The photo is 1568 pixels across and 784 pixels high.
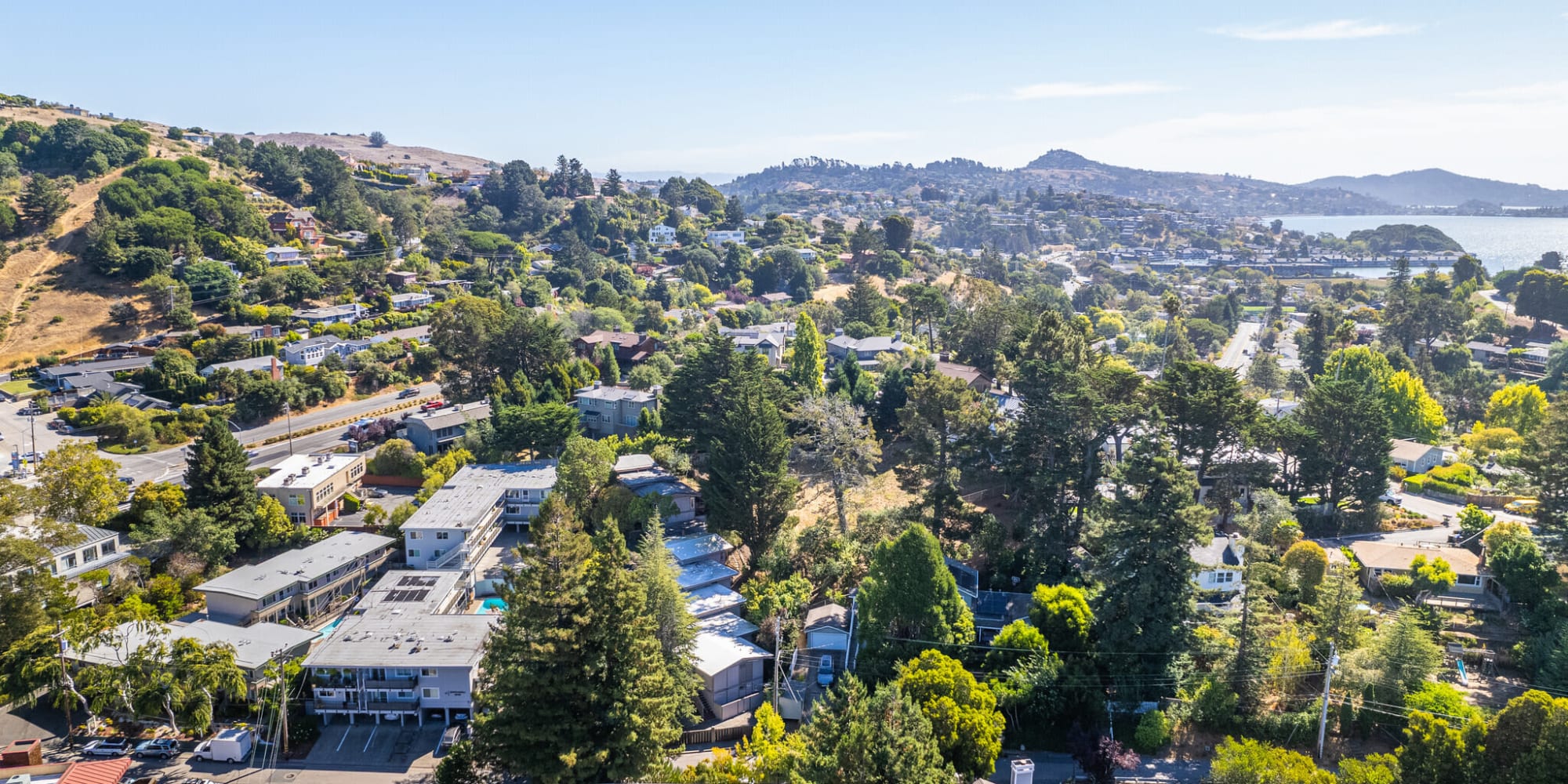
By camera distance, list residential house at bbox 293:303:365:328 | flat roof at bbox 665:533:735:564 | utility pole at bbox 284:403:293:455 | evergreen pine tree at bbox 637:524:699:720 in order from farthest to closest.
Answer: residential house at bbox 293:303:365:328 → utility pole at bbox 284:403:293:455 → flat roof at bbox 665:533:735:564 → evergreen pine tree at bbox 637:524:699:720

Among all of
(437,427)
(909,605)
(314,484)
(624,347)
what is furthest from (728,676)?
(624,347)

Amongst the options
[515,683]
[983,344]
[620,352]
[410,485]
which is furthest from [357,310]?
[515,683]

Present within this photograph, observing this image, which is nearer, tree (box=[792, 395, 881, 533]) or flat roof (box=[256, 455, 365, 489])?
tree (box=[792, 395, 881, 533])

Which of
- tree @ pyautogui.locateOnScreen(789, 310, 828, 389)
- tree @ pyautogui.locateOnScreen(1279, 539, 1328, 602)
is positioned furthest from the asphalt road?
tree @ pyautogui.locateOnScreen(1279, 539, 1328, 602)

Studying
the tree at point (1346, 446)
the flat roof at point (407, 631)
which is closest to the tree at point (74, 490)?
the flat roof at point (407, 631)

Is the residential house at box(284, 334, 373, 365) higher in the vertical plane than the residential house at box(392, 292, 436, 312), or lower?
lower

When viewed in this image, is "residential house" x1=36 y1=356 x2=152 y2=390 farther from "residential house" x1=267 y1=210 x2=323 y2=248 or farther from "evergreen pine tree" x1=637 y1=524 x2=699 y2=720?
"evergreen pine tree" x1=637 y1=524 x2=699 y2=720

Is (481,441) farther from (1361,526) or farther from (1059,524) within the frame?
(1361,526)
